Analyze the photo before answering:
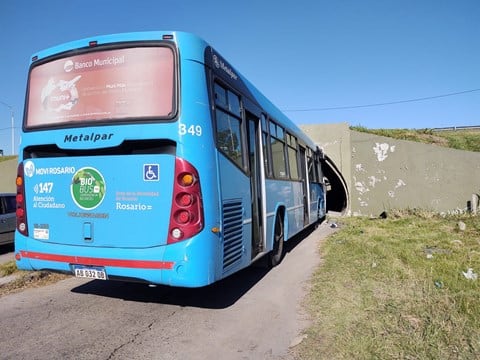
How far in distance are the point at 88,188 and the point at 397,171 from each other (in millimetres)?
16000

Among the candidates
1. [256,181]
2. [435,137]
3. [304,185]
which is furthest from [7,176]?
[435,137]

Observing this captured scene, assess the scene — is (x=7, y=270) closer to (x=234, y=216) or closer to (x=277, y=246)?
(x=234, y=216)

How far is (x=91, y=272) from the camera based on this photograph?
4.29 metres

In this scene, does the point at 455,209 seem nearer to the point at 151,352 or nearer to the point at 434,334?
the point at 434,334

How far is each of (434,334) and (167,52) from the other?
390 centimetres

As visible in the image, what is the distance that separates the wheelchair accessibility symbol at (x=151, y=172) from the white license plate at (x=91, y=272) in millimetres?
1114

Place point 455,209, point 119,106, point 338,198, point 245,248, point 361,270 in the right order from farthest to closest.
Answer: point 338,198
point 455,209
point 361,270
point 245,248
point 119,106

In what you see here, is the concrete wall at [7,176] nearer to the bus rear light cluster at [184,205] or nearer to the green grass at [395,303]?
the green grass at [395,303]

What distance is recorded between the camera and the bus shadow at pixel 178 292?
206 inches

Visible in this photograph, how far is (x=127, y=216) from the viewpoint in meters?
A: 4.16

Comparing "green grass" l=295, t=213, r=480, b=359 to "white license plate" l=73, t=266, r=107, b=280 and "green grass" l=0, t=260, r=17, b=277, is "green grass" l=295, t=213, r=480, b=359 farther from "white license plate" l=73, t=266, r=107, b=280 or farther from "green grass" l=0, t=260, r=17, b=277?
"green grass" l=0, t=260, r=17, b=277

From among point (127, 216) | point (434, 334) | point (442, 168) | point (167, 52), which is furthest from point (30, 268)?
point (442, 168)

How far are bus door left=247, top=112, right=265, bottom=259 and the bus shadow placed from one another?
674 mm

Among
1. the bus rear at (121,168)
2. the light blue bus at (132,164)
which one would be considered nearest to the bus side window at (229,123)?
the light blue bus at (132,164)
